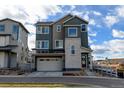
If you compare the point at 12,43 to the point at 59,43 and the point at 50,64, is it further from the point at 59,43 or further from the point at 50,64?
the point at 59,43

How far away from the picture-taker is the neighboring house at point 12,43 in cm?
2158

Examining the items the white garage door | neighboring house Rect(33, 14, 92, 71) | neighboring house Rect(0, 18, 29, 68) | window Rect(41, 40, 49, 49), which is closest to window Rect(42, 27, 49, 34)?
neighboring house Rect(33, 14, 92, 71)

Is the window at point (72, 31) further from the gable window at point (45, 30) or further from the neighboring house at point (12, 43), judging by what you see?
the neighboring house at point (12, 43)

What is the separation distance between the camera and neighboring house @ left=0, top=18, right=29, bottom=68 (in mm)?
21578

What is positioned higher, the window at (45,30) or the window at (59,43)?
the window at (45,30)

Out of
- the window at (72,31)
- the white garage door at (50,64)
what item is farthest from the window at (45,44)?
the window at (72,31)

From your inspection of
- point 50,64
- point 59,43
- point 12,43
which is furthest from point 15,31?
point 50,64

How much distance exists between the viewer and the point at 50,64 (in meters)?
23.4

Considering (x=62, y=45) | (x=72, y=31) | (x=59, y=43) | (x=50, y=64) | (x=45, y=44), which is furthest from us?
(x=45, y=44)

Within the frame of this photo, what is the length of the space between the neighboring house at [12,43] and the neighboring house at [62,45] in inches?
74.9

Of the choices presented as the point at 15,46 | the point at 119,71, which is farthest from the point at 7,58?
the point at 119,71

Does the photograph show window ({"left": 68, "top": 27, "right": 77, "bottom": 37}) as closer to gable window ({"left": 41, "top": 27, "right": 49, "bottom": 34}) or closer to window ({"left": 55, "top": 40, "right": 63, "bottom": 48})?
window ({"left": 55, "top": 40, "right": 63, "bottom": 48})

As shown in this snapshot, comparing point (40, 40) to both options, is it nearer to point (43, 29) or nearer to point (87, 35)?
point (43, 29)

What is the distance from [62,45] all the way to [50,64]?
8.72 feet
